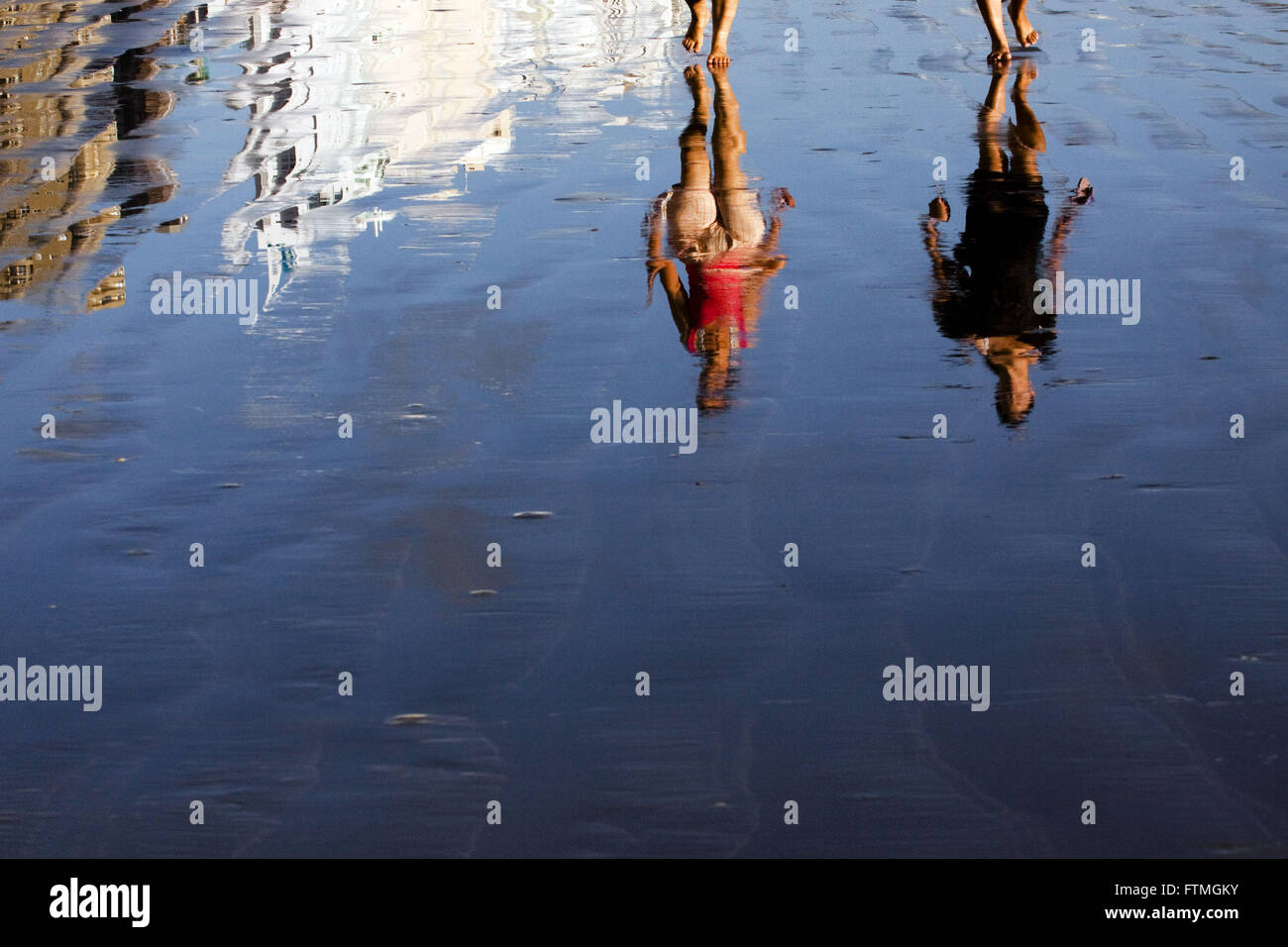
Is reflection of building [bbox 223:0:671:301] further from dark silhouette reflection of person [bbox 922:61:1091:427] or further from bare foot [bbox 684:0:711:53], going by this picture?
dark silhouette reflection of person [bbox 922:61:1091:427]

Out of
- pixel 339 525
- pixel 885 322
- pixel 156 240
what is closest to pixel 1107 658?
pixel 339 525

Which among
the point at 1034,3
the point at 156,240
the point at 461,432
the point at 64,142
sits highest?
the point at 1034,3

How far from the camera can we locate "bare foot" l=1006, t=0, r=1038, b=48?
1365 centimetres

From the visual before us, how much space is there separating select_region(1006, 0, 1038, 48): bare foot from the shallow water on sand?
9.56ft

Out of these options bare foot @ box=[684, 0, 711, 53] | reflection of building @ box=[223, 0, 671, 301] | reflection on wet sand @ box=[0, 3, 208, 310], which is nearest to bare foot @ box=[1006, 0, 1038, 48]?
bare foot @ box=[684, 0, 711, 53]

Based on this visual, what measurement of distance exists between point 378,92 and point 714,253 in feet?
16.9

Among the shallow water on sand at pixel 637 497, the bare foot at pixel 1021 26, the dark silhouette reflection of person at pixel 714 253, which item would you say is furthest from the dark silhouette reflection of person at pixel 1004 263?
the bare foot at pixel 1021 26

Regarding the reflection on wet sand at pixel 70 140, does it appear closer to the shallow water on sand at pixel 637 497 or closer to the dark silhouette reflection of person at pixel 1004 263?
the shallow water on sand at pixel 637 497

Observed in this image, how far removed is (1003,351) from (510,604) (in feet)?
9.23

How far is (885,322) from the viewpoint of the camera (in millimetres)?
7168

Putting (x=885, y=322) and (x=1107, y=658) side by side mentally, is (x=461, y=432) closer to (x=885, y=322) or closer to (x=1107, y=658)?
(x=885, y=322)

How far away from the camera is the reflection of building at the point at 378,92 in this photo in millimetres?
9070

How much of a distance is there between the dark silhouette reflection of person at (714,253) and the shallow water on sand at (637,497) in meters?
0.05

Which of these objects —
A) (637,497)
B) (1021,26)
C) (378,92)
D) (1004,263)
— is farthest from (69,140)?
(1021,26)
